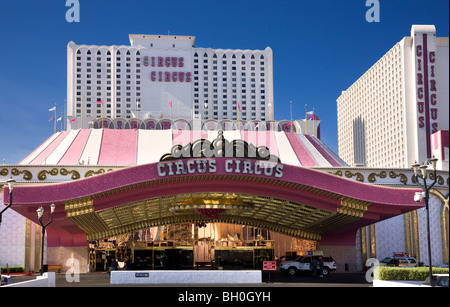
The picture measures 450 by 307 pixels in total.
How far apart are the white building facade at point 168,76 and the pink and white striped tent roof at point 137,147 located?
102168 mm

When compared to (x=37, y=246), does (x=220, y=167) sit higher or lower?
higher

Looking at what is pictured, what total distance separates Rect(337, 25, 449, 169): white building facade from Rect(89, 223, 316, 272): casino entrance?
41.0 m

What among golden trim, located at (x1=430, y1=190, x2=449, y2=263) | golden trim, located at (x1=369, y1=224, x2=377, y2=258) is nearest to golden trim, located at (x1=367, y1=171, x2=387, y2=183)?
golden trim, located at (x1=369, y1=224, x2=377, y2=258)

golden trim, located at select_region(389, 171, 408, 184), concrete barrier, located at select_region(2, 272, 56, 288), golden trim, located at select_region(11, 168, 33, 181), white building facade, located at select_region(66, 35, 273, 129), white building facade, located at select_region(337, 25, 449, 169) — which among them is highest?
white building facade, located at select_region(66, 35, 273, 129)

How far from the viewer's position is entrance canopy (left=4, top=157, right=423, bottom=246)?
98.5 feet

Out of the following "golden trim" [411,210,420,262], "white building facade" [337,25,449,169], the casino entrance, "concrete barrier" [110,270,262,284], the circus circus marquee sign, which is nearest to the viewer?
"concrete barrier" [110,270,262,284]

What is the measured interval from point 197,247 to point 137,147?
34.2 ft

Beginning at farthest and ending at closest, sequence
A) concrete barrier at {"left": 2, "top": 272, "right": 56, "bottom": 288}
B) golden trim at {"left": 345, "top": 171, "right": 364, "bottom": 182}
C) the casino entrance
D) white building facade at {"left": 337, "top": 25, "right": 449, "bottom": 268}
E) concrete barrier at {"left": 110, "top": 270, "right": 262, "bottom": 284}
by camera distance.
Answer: white building facade at {"left": 337, "top": 25, "right": 449, "bottom": 268} → golden trim at {"left": 345, "top": 171, "right": 364, "bottom": 182} → the casino entrance → concrete barrier at {"left": 110, "top": 270, "right": 262, "bottom": 284} → concrete barrier at {"left": 2, "top": 272, "right": 56, "bottom": 288}

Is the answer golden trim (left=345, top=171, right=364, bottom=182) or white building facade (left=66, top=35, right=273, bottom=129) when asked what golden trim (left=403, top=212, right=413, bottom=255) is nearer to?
golden trim (left=345, top=171, right=364, bottom=182)

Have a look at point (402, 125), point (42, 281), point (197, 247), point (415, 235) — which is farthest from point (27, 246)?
point (402, 125)

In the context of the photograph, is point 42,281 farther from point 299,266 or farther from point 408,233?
point 408,233

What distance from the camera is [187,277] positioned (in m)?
28.3

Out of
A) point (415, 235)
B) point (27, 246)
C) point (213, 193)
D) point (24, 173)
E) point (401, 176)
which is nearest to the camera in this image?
point (213, 193)
